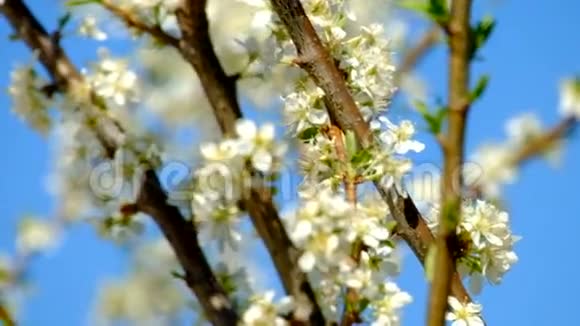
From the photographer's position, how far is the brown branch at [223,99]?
691 mm

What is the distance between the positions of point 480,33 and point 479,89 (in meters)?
0.03

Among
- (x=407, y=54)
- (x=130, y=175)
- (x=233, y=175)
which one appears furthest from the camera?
(x=407, y=54)

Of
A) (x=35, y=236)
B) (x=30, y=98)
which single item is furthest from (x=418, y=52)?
(x=30, y=98)

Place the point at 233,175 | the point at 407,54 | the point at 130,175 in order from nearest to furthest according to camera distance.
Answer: the point at 233,175 → the point at 130,175 → the point at 407,54

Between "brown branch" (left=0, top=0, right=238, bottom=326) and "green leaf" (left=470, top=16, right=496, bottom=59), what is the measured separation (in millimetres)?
299

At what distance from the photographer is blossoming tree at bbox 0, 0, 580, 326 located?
0.51 metres

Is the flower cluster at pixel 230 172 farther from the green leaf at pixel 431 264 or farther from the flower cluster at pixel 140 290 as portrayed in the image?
the flower cluster at pixel 140 290

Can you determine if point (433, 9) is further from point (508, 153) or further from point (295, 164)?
point (508, 153)

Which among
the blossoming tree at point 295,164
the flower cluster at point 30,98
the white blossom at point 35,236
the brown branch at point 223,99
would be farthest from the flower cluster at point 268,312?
the white blossom at point 35,236

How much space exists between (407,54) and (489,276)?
41.3 inches

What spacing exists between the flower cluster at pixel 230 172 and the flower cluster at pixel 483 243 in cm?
12

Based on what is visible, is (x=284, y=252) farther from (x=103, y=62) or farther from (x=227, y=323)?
(x=103, y=62)

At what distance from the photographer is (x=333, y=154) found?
2.02 feet

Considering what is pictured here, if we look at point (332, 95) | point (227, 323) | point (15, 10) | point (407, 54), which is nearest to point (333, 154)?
point (332, 95)
